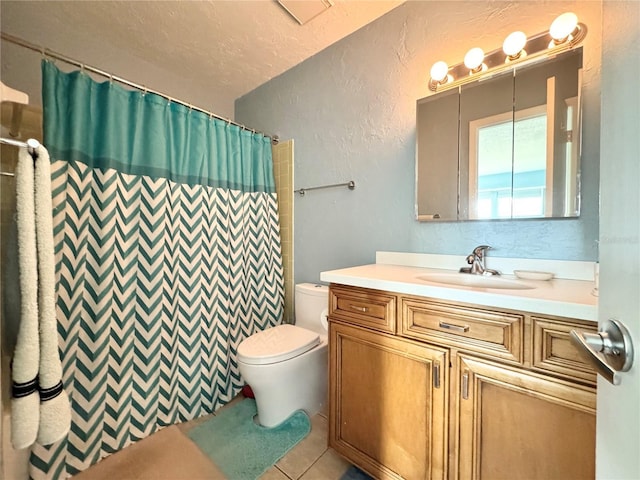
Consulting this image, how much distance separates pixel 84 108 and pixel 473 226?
195cm

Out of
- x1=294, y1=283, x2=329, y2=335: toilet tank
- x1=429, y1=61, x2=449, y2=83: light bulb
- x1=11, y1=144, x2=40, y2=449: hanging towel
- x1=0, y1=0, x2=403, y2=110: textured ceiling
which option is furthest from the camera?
x1=294, y1=283, x2=329, y2=335: toilet tank

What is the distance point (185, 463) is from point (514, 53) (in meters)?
2.39

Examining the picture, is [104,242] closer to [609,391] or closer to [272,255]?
[272,255]

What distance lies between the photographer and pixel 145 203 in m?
1.36

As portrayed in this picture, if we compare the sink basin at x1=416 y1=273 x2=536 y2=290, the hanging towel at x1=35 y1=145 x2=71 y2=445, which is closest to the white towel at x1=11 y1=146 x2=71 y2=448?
the hanging towel at x1=35 y1=145 x2=71 y2=445

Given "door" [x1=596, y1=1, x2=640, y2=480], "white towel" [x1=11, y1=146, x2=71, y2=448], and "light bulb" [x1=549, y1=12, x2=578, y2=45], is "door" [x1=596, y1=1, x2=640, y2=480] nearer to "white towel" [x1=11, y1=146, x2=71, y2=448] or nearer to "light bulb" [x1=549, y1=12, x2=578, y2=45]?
"light bulb" [x1=549, y1=12, x2=578, y2=45]

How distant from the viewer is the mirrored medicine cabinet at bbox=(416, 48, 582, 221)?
1024 millimetres

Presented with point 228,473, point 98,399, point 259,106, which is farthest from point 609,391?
point 259,106

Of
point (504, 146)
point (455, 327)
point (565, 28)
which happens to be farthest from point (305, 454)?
point (565, 28)

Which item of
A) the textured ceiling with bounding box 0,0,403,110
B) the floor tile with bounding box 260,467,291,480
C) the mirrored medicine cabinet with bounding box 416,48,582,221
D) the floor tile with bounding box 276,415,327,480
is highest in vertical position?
the textured ceiling with bounding box 0,0,403,110

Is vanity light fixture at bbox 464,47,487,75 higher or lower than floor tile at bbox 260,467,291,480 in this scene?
higher

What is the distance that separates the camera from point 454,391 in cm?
84

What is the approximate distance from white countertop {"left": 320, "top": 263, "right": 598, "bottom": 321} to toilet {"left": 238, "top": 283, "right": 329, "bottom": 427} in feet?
1.89

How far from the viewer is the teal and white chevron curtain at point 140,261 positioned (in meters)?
1.14
